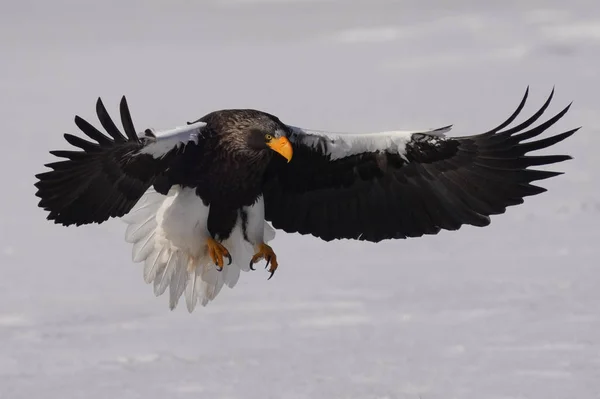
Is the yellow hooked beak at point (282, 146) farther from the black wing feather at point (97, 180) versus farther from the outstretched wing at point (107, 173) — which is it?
the black wing feather at point (97, 180)

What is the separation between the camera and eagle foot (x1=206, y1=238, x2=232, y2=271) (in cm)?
792

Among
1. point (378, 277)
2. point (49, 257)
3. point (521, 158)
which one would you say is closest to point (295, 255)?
point (378, 277)

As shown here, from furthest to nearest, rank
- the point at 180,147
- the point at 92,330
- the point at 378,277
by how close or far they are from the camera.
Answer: the point at 378,277 → the point at 92,330 → the point at 180,147

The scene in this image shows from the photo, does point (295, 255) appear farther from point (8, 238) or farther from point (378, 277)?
point (8, 238)

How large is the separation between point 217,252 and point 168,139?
2.90 ft

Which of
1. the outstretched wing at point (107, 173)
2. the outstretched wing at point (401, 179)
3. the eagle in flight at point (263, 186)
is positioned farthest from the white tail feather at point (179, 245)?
the outstretched wing at point (107, 173)

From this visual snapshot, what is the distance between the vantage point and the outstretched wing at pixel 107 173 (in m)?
7.28

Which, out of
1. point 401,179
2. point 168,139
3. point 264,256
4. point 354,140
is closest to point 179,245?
point 264,256

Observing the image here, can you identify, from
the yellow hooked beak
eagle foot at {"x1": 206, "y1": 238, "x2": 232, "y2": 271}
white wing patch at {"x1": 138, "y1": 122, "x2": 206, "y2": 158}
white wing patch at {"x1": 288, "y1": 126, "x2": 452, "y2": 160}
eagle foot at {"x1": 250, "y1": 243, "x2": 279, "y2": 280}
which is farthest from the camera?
eagle foot at {"x1": 250, "y1": 243, "x2": 279, "y2": 280}

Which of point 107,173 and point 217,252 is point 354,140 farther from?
point 107,173

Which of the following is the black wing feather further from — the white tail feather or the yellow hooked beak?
the yellow hooked beak

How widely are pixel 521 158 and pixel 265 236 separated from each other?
4.80 ft

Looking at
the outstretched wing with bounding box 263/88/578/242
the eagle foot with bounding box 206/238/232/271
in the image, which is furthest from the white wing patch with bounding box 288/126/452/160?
the eagle foot with bounding box 206/238/232/271

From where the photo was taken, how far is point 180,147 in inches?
293
